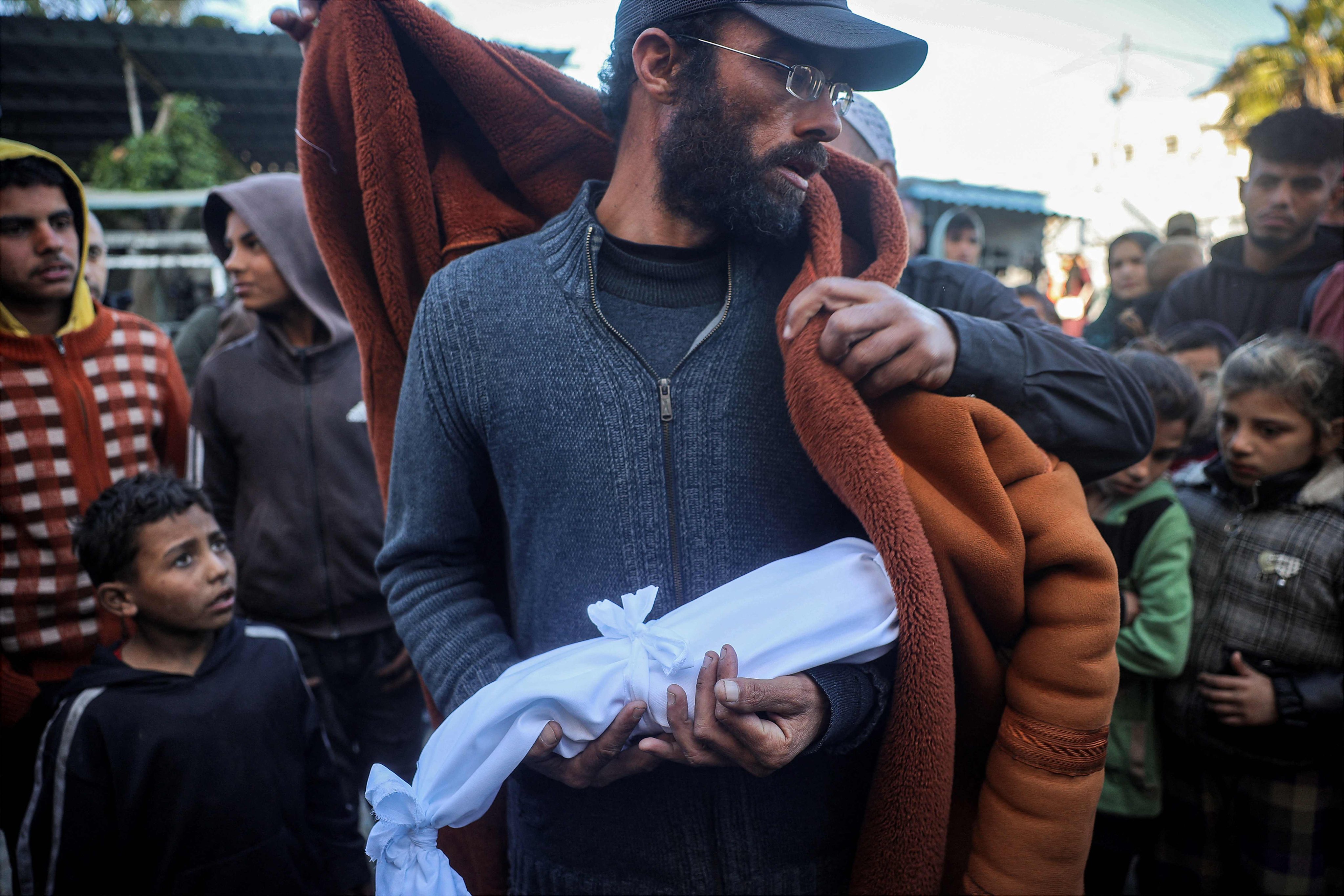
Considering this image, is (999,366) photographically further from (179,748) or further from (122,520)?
(122,520)

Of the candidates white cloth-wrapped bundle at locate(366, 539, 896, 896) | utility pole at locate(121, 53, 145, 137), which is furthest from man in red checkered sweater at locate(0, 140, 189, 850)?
utility pole at locate(121, 53, 145, 137)

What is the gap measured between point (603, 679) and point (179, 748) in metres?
1.54

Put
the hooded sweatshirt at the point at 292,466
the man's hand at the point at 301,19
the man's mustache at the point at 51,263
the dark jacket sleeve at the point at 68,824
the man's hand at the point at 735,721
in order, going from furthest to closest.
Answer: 1. the hooded sweatshirt at the point at 292,466
2. the man's mustache at the point at 51,263
3. the dark jacket sleeve at the point at 68,824
4. the man's hand at the point at 301,19
5. the man's hand at the point at 735,721

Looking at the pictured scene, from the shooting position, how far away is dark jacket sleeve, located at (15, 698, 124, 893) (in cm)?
192

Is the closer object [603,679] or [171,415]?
[603,679]

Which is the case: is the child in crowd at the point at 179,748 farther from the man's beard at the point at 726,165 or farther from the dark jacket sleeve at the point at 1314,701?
the dark jacket sleeve at the point at 1314,701

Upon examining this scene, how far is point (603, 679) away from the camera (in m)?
1.12

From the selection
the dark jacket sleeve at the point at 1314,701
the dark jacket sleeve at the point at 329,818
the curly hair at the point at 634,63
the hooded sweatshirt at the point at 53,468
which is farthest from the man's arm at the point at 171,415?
the dark jacket sleeve at the point at 1314,701

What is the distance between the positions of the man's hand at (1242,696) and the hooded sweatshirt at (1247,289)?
72.3 inches

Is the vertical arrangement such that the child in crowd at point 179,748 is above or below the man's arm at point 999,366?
below

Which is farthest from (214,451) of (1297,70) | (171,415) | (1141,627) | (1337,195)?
(1297,70)

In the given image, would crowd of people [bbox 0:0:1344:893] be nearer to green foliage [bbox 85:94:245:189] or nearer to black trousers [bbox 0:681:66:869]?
black trousers [bbox 0:681:66:869]

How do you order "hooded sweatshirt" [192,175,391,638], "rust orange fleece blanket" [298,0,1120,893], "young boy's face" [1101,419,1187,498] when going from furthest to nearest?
1. "hooded sweatshirt" [192,175,391,638]
2. "young boy's face" [1101,419,1187,498]
3. "rust orange fleece blanket" [298,0,1120,893]

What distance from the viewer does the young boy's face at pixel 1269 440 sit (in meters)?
2.34
